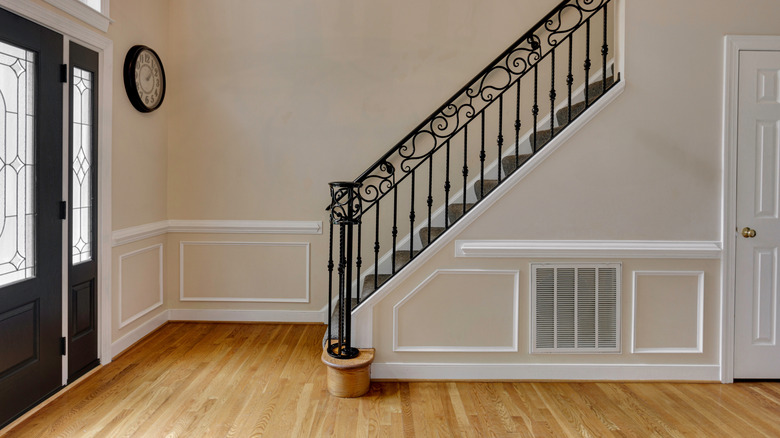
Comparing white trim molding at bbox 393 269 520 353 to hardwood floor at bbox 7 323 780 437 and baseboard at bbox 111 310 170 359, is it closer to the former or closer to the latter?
hardwood floor at bbox 7 323 780 437

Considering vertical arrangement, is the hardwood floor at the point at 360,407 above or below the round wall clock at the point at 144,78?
below

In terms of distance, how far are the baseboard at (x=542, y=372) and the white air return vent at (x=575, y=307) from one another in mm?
127

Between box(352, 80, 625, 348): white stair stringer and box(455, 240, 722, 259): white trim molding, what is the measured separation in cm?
17

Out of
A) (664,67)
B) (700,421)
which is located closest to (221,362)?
(700,421)

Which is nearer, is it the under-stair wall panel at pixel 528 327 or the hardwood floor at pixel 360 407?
the hardwood floor at pixel 360 407

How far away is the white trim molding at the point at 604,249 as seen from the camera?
10.8 feet

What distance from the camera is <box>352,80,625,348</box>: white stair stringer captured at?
329 cm

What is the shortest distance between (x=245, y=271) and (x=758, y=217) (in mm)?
4040

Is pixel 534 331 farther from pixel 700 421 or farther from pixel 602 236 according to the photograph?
pixel 700 421

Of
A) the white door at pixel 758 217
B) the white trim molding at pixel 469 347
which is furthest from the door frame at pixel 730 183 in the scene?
the white trim molding at pixel 469 347

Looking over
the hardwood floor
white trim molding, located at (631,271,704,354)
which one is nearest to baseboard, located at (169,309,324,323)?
the hardwood floor

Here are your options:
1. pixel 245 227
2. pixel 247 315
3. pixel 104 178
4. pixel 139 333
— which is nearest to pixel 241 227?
pixel 245 227

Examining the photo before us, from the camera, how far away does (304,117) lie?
4.64 meters

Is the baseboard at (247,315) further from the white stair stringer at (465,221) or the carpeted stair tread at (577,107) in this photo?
the carpeted stair tread at (577,107)
